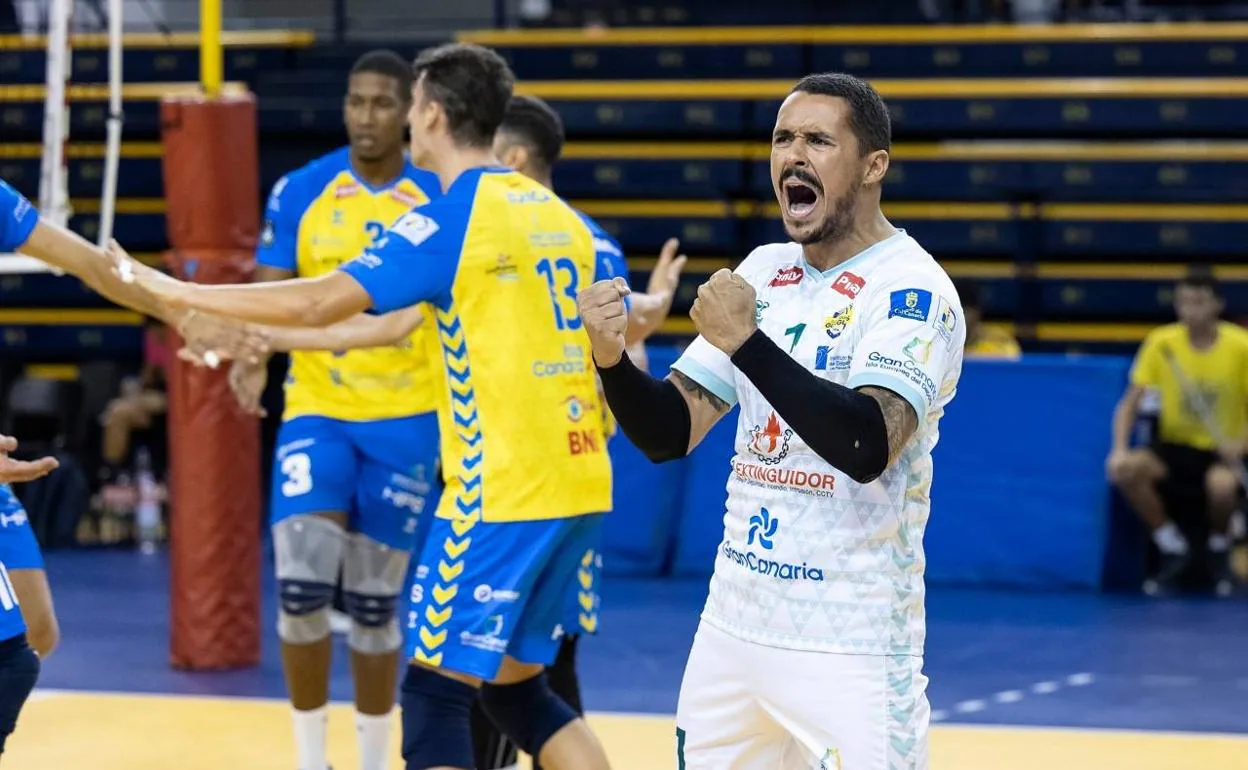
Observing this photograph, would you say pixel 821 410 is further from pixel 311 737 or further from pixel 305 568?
pixel 311 737

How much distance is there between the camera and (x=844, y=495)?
3.63m

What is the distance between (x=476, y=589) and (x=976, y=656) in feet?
15.4

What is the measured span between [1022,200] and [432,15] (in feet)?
18.5

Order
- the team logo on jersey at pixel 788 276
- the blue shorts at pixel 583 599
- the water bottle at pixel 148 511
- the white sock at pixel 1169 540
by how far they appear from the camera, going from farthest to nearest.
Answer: the water bottle at pixel 148 511, the white sock at pixel 1169 540, the blue shorts at pixel 583 599, the team logo on jersey at pixel 788 276

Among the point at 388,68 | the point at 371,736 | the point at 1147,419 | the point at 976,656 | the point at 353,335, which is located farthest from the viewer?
the point at 1147,419

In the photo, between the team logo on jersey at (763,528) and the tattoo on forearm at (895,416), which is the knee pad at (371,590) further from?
the tattoo on forearm at (895,416)

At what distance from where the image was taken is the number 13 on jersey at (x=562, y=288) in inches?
189

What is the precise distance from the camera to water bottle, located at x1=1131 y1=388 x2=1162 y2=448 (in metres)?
11.0

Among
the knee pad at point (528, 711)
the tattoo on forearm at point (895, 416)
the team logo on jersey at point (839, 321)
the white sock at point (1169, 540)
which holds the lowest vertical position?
the white sock at point (1169, 540)

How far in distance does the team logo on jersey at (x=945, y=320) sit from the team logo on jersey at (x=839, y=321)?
17 cm

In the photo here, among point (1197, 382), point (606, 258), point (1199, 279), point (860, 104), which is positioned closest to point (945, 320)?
point (860, 104)

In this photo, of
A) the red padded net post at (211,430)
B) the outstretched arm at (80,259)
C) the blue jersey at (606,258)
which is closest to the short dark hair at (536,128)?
the blue jersey at (606,258)

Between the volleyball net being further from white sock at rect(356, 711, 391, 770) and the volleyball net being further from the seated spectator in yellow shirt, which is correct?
the seated spectator in yellow shirt

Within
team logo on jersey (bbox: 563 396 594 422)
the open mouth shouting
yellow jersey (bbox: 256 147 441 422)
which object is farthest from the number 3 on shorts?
the open mouth shouting
